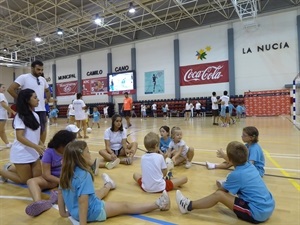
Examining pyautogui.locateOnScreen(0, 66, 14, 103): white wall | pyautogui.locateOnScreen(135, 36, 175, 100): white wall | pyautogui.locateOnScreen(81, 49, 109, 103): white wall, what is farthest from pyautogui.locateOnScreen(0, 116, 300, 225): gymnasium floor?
pyautogui.locateOnScreen(0, 66, 14, 103): white wall

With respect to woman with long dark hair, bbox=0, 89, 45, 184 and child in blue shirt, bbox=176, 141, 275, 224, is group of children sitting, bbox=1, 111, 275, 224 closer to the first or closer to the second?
child in blue shirt, bbox=176, 141, 275, 224

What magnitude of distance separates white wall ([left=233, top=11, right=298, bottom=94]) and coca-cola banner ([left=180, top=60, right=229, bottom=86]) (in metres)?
1.03

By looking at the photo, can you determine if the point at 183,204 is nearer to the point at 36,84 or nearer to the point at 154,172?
the point at 154,172

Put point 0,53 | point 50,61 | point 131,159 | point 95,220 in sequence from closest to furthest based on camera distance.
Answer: point 95,220
point 131,159
point 0,53
point 50,61

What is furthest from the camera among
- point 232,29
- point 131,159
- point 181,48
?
point 181,48

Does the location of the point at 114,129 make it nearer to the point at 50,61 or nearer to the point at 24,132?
the point at 24,132

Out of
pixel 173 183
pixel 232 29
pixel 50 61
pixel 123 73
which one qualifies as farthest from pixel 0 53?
pixel 173 183

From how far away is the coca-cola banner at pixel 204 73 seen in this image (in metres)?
18.4

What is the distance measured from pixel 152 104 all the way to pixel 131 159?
55.7 ft

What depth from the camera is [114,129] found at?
4.55m

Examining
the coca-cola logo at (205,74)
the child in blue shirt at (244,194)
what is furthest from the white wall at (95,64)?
the child in blue shirt at (244,194)

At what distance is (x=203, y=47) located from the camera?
62.9 ft

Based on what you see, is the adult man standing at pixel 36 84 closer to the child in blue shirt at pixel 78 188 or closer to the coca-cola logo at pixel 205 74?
the child in blue shirt at pixel 78 188

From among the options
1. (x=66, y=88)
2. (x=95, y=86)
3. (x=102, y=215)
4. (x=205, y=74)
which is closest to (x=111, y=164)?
(x=102, y=215)
